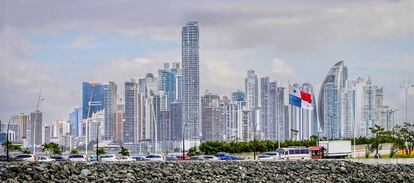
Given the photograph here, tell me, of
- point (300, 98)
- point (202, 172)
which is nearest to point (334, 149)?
point (300, 98)

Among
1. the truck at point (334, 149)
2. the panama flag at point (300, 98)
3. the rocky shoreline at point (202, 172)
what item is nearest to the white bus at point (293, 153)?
the truck at point (334, 149)

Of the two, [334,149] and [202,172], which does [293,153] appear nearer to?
[334,149]

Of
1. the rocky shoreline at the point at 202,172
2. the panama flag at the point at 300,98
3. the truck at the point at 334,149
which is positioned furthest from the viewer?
the truck at the point at 334,149

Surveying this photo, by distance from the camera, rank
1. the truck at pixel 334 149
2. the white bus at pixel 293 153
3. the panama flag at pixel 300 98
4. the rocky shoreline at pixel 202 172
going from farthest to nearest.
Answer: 1. the truck at pixel 334 149
2. the panama flag at pixel 300 98
3. the white bus at pixel 293 153
4. the rocky shoreline at pixel 202 172

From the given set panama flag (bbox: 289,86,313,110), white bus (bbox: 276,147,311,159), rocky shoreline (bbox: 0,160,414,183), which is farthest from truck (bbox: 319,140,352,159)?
rocky shoreline (bbox: 0,160,414,183)

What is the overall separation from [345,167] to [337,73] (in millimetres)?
134446

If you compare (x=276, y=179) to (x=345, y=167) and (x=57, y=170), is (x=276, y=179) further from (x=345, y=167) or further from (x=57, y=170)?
(x=57, y=170)

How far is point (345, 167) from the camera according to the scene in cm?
6575

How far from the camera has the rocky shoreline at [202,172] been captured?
4122 cm

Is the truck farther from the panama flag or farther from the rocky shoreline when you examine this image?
the rocky shoreline

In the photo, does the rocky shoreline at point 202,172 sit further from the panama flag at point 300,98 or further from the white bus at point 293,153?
the panama flag at point 300,98

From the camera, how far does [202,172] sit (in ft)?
175

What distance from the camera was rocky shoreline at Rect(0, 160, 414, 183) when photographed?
41.2m

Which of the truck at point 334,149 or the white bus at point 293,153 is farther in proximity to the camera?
the truck at point 334,149
